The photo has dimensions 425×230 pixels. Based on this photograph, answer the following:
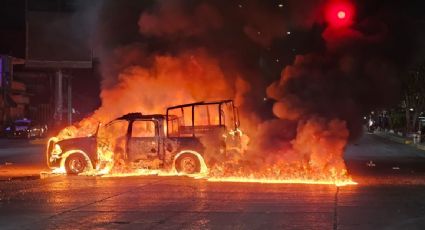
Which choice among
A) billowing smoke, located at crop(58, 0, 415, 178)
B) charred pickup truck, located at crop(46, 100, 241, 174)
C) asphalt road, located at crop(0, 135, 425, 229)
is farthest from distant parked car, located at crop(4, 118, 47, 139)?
asphalt road, located at crop(0, 135, 425, 229)

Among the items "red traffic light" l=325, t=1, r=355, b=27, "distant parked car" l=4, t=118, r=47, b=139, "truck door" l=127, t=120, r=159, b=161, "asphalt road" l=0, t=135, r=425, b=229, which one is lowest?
"asphalt road" l=0, t=135, r=425, b=229

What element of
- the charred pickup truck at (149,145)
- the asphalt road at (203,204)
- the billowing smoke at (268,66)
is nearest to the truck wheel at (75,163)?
the charred pickup truck at (149,145)

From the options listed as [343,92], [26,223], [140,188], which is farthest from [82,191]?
[343,92]

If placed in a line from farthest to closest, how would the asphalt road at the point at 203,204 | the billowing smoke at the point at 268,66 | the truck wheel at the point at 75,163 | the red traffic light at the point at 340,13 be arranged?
1. the truck wheel at the point at 75,163
2. the billowing smoke at the point at 268,66
3. the red traffic light at the point at 340,13
4. the asphalt road at the point at 203,204

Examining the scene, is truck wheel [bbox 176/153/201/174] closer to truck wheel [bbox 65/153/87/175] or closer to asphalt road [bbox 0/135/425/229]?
asphalt road [bbox 0/135/425/229]

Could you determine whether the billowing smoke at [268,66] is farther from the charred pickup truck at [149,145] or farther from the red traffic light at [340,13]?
the charred pickup truck at [149,145]

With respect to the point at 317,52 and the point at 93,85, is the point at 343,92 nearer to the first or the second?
the point at 317,52

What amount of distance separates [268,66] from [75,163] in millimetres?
8202

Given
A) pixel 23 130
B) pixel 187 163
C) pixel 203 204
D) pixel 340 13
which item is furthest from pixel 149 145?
pixel 23 130

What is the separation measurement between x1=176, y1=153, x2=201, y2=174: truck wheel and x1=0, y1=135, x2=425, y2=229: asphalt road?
42.0 inches

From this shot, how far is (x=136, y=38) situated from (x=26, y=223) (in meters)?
14.4

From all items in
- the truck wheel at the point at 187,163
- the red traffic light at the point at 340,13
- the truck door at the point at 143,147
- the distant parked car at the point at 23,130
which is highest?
the red traffic light at the point at 340,13

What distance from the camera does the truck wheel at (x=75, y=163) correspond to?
19203 mm

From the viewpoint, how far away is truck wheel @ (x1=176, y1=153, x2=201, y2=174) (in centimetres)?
1881
